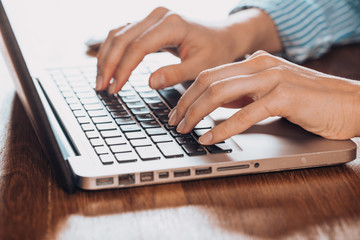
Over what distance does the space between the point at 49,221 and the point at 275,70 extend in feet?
1.24

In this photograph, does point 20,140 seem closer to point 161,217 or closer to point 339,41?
point 161,217

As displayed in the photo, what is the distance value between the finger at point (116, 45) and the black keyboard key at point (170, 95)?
0.10 metres

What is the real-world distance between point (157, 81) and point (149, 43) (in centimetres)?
9

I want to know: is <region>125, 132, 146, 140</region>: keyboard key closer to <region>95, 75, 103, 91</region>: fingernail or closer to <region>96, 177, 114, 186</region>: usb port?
<region>96, 177, 114, 186</region>: usb port

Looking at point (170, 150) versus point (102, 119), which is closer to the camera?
point (170, 150)

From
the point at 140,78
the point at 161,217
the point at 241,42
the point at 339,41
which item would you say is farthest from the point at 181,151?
the point at 339,41

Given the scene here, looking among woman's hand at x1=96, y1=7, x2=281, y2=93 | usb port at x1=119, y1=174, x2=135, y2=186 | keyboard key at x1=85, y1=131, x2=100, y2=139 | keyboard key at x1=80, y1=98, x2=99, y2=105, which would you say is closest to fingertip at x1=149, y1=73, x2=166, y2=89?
woman's hand at x1=96, y1=7, x2=281, y2=93

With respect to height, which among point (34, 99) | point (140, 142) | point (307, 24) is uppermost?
point (34, 99)

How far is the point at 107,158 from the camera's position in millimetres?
616

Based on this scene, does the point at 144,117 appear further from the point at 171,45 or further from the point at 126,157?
the point at 171,45

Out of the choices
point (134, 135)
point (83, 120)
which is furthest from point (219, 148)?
point (83, 120)

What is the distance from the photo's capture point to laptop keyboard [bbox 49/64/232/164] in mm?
641

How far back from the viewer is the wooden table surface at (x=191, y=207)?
1.76 feet

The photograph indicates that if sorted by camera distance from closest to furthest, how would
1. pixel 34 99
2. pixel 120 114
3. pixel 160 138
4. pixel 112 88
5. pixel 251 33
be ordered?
1. pixel 34 99
2. pixel 160 138
3. pixel 120 114
4. pixel 112 88
5. pixel 251 33
